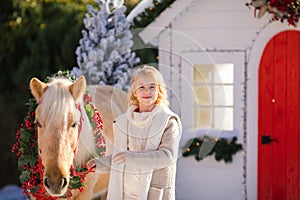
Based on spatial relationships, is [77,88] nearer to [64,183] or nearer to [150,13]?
[64,183]

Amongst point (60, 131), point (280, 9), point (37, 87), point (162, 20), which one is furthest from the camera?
point (162, 20)

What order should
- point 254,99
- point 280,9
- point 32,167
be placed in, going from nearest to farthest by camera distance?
point 32,167 → point 280,9 → point 254,99

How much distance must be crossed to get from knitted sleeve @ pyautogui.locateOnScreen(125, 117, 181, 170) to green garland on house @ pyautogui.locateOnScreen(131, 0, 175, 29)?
127 inches

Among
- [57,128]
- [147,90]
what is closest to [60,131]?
[57,128]

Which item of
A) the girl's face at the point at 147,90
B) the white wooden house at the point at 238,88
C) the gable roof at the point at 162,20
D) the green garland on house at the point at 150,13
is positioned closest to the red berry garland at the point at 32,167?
the girl's face at the point at 147,90

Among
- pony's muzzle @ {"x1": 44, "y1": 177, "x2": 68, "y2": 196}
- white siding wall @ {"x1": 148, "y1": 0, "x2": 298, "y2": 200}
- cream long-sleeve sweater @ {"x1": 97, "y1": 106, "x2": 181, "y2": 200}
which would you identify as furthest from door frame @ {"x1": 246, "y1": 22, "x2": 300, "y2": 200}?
pony's muzzle @ {"x1": 44, "y1": 177, "x2": 68, "y2": 196}

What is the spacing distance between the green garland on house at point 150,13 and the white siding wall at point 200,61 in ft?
0.91

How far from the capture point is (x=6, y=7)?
38.5 feet

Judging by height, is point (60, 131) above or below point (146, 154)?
above

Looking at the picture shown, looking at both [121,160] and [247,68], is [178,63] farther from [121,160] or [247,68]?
[121,160]

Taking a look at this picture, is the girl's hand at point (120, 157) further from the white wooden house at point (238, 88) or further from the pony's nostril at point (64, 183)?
the white wooden house at point (238, 88)

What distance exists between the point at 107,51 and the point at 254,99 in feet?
5.76

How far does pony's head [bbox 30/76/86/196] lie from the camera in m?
4.58

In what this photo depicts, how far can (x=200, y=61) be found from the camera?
25.4 ft
